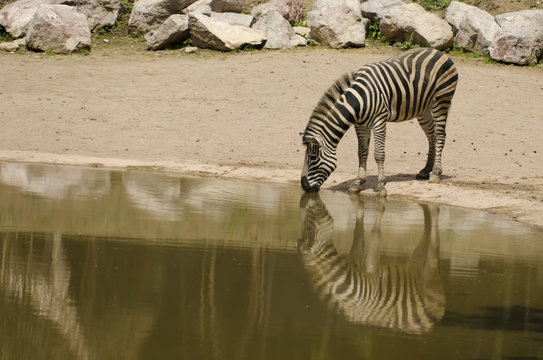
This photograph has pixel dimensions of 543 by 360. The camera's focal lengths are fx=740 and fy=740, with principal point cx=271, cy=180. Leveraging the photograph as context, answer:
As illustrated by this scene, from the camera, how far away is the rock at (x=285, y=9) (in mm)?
19328

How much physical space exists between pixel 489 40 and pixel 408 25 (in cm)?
205

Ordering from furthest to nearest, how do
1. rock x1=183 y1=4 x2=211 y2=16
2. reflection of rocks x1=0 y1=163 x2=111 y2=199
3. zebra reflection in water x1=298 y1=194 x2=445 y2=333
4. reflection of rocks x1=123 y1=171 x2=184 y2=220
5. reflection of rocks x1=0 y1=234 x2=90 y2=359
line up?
rock x1=183 y1=4 x2=211 y2=16 → reflection of rocks x1=0 y1=163 x2=111 y2=199 → reflection of rocks x1=123 y1=171 x2=184 y2=220 → zebra reflection in water x1=298 y1=194 x2=445 y2=333 → reflection of rocks x1=0 y1=234 x2=90 y2=359

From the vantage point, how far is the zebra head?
32.4ft

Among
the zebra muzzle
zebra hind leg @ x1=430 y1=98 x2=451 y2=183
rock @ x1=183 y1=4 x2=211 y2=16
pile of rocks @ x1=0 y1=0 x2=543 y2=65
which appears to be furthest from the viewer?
rock @ x1=183 y1=4 x2=211 y2=16

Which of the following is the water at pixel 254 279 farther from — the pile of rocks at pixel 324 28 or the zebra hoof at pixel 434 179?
the pile of rocks at pixel 324 28

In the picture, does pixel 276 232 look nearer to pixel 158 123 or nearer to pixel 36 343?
pixel 36 343

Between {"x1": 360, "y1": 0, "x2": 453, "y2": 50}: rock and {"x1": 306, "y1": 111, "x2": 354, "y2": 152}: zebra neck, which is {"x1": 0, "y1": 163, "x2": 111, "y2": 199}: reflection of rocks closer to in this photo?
{"x1": 306, "y1": 111, "x2": 354, "y2": 152}: zebra neck

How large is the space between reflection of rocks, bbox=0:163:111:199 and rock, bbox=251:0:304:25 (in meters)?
9.96

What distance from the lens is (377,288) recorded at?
539 centimetres

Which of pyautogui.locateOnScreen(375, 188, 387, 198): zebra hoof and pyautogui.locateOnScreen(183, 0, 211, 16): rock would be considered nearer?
pyautogui.locateOnScreen(375, 188, 387, 198): zebra hoof

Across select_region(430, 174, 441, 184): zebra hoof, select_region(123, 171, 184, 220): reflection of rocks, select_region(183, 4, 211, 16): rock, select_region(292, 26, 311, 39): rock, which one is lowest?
select_region(123, 171, 184, 220): reflection of rocks

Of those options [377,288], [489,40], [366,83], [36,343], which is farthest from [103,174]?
[489,40]

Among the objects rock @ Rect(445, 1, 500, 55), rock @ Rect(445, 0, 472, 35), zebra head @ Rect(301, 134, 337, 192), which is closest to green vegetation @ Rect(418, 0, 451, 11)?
rock @ Rect(445, 0, 472, 35)

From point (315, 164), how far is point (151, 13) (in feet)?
37.2
